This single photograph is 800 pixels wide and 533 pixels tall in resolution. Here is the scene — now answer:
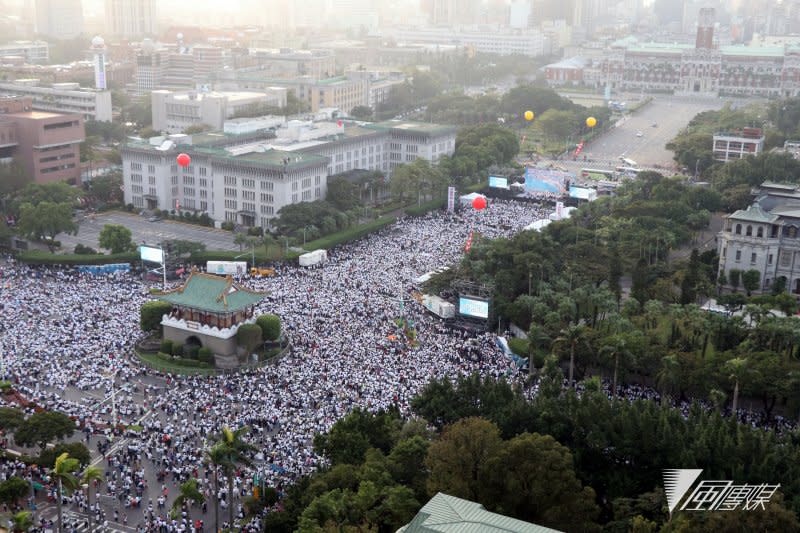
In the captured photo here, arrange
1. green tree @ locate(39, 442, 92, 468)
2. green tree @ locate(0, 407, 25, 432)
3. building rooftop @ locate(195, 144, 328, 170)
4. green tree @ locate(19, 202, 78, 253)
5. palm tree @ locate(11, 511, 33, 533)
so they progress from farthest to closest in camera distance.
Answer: building rooftop @ locate(195, 144, 328, 170) → green tree @ locate(19, 202, 78, 253) → green tree @ locate(0, 407, 25, 432) → green tree @ locate(39, 442, 92, 468) → palm tree @ locate(11, 511, 33, 533)

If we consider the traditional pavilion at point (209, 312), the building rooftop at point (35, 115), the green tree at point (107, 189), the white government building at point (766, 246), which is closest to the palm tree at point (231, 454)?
the traditional pavilion at point (209, 312)

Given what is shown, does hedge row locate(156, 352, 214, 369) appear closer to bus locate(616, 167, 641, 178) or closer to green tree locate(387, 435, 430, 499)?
green tree locate(387, 435, 430, 499)

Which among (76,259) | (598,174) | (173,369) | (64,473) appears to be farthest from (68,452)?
(598,174)

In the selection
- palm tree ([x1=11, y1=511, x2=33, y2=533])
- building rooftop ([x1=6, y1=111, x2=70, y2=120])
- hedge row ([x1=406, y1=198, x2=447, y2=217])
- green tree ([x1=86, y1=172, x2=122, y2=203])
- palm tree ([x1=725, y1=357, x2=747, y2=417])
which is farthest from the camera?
building rooftop ([x1=6, y1=111, x2=70, y2=120])

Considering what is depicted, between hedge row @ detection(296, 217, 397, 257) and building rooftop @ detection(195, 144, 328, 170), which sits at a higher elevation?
building rooftop @ detection(195, 144, 328, 170)

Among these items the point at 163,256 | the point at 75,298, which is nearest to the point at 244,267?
the point at 163,256

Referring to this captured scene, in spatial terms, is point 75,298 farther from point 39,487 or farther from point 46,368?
point 39,487

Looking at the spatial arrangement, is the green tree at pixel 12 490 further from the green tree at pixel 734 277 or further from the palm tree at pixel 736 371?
the green tree at pixel 734 277

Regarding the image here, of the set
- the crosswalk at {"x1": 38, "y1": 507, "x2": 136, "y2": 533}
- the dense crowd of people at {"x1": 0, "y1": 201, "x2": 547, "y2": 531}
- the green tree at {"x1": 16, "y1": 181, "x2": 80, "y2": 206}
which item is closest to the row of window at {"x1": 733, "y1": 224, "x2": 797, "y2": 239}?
the dense crowd of people at {"x1": 0, "y1": 201, "x2": 547, "y2": 531}
